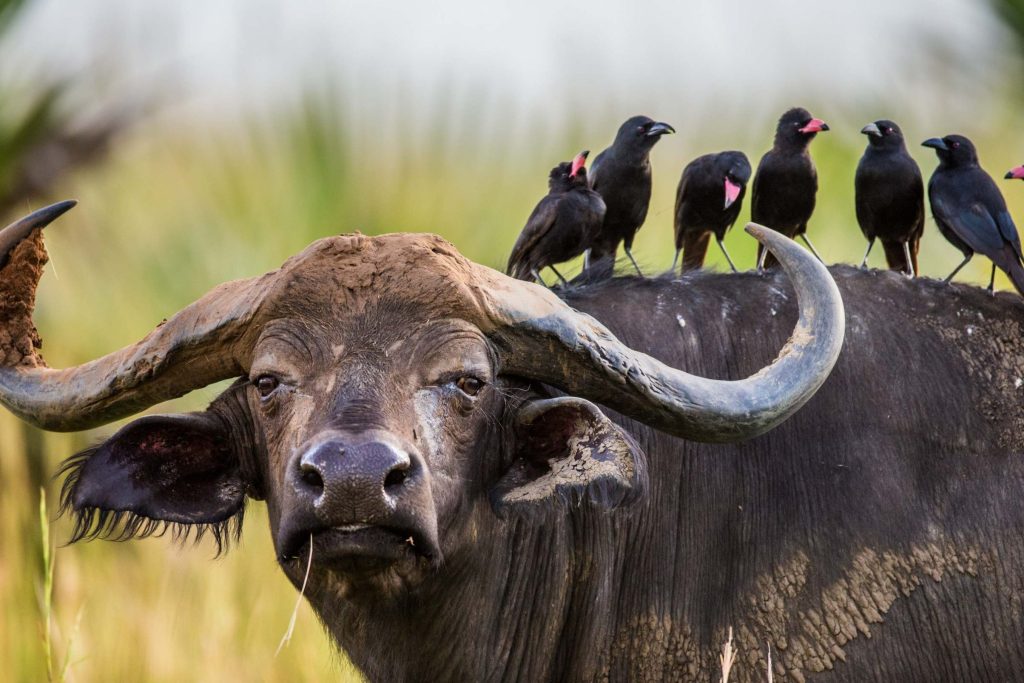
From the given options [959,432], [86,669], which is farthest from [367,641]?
[86,669]

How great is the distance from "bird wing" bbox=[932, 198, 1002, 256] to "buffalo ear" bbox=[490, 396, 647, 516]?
6.84 ft

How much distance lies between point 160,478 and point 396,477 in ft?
4.05

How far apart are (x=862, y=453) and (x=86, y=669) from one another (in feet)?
15.1

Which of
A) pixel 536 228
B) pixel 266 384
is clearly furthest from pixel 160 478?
pixel 536 228

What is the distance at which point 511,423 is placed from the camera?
4.59 m

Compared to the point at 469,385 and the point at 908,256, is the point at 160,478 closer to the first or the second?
the point at 469,385

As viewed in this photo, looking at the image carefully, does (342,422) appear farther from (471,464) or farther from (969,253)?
(969,253)

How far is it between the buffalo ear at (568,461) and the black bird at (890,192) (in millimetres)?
2158

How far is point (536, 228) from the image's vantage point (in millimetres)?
6117

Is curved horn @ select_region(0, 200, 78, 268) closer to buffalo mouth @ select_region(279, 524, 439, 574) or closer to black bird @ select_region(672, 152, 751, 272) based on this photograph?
buffalo mouth @ select_region(279, 524, 439, 574)

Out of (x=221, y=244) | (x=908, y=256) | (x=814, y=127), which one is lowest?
(x=221, y=244)

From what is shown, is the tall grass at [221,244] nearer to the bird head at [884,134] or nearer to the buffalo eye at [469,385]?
the bird head at [884,134]

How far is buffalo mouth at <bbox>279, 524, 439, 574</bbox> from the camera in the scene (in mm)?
3918

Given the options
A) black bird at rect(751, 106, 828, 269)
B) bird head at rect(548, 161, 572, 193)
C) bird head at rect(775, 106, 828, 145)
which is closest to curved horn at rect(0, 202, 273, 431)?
bird head at rect(548, 161, 572, 193)
